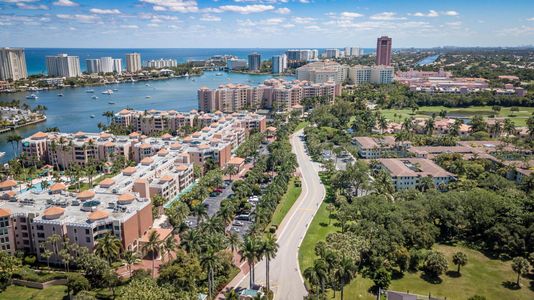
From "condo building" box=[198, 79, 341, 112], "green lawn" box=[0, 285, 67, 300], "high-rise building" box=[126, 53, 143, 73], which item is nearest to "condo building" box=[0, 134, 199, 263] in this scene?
"green lawn" box=[0, 285, 67, 300]

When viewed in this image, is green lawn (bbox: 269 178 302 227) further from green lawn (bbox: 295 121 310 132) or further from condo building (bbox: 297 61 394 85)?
condo building (bbox: 297 61 394 85)

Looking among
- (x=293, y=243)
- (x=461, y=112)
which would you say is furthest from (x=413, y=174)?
(x=461, y=112)

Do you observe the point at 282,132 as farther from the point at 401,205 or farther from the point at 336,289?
the point at 336,289

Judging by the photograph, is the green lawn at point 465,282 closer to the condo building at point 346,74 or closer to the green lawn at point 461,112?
the green lawn at point 461,112

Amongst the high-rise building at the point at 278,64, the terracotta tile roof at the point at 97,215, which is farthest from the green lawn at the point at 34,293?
the high-rise building at the point at 278,64

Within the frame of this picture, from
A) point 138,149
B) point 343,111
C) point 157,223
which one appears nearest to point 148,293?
point 157,223

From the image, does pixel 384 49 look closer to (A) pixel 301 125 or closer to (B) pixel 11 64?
(A) pixel 301 125
